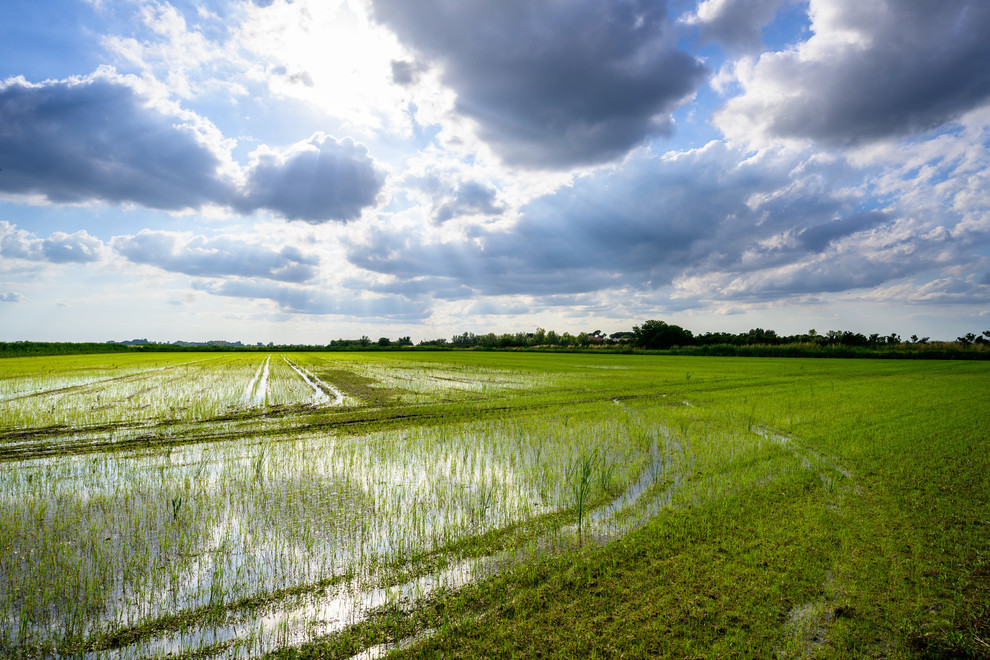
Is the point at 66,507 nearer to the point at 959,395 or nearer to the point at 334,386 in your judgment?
the point at 334,386

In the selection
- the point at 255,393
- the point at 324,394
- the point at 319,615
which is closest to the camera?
the point at 319,615

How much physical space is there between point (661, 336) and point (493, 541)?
9565 cm

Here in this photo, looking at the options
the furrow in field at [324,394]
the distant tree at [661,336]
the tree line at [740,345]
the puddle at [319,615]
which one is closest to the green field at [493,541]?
the puddle at [319,615]

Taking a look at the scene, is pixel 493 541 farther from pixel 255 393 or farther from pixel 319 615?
pixel 255 393

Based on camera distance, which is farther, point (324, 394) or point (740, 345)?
point (740, 345)

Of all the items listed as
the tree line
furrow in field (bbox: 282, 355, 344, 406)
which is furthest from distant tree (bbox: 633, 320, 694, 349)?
furrow in field (bbox: 282, 355, 344, 406)

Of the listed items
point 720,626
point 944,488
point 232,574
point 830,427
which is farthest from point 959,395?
point 232,574

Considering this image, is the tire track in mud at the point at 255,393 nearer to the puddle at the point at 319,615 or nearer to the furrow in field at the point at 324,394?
the furrow in field at the point at 324,394

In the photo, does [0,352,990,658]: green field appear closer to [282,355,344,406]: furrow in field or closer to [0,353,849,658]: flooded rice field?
[0,353,849,658]: flooded rice field

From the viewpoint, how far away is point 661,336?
93.0m

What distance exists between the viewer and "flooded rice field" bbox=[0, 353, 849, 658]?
360 centimetres

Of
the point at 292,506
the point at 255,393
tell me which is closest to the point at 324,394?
the point at 255,393

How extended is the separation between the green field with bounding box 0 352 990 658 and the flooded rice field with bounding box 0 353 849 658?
1.4 inches

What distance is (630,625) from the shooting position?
3324mm
